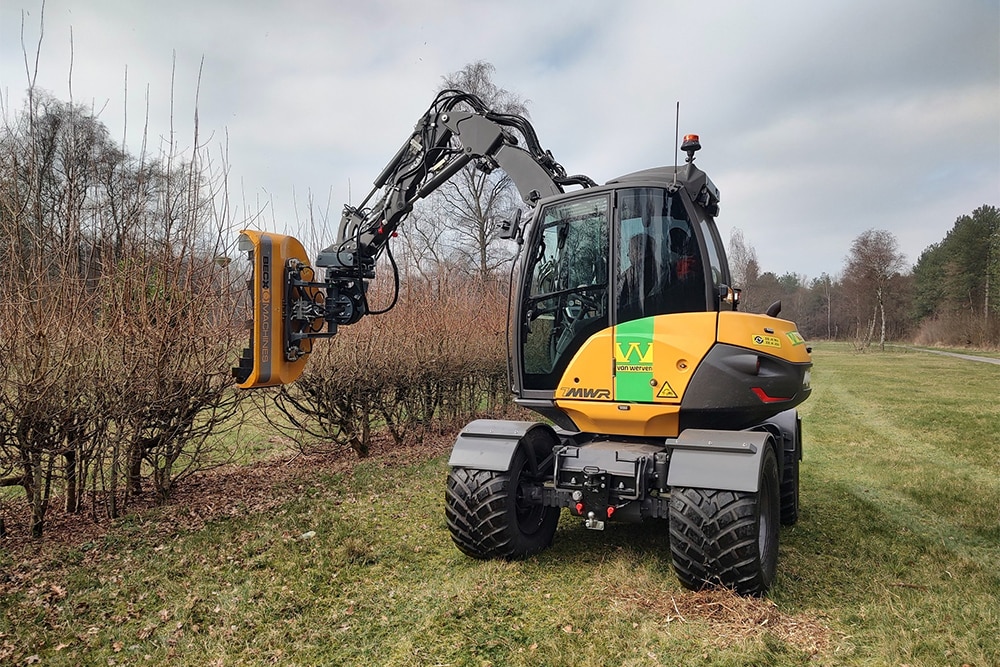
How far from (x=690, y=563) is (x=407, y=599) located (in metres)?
1.65

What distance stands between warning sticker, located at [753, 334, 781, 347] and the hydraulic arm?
2.11 metres

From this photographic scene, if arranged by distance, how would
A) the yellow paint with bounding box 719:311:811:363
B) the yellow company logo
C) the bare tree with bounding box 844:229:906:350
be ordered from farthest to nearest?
the bare tree with bounding box 844:229:906:350 → the yellow company logo → the yellow paint with bounding box 719:311:811:363

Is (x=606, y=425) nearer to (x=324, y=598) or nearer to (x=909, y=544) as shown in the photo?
(x=324, y=598)

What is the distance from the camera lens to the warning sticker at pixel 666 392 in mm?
3850

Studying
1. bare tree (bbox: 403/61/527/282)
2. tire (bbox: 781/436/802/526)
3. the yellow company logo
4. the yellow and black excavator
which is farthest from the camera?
bare tree (bbox: 403/61/527/282)

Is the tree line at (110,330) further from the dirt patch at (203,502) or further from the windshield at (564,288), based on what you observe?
the windshield at (564,288)

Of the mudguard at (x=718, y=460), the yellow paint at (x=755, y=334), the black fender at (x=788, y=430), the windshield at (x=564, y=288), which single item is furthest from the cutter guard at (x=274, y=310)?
the black fender at (x=788, y=430)

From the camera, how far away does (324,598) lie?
3617mm

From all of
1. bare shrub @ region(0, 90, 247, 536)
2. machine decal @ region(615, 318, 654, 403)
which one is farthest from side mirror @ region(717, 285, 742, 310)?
bare shrub @ region(0, 90, 247, 536)

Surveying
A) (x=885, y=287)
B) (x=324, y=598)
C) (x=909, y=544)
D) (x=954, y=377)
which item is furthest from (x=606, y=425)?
(x=885, y=287)

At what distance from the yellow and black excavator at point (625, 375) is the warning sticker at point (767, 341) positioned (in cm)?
1

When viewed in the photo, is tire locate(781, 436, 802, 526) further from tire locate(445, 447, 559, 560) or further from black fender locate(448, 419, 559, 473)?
tire locate(445, 447, 559, 560)

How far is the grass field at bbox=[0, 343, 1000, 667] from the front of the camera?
3.01 m

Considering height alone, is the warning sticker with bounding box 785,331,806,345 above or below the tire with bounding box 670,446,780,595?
above
